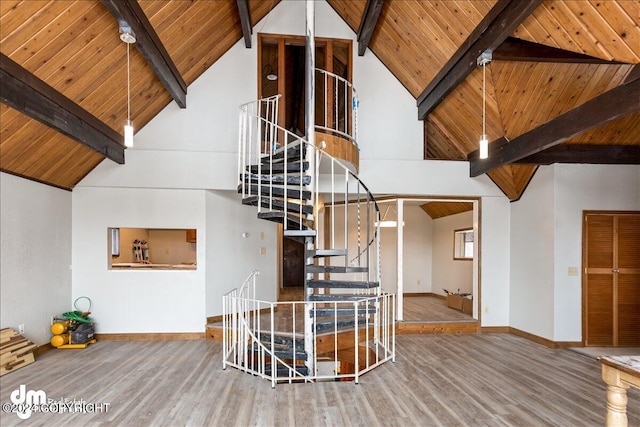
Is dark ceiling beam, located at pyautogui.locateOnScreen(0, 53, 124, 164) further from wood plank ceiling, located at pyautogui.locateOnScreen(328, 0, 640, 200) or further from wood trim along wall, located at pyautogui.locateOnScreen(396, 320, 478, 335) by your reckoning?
wood trim along wall, located at pyautogui.locateOnScreen(396, 320, 478, 335)

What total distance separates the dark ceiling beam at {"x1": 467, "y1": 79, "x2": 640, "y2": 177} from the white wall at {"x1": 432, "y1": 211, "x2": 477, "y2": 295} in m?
2.97

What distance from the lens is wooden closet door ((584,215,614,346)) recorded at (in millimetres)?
5703

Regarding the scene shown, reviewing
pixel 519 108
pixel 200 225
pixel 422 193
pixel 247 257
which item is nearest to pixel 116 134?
pixel 200 225

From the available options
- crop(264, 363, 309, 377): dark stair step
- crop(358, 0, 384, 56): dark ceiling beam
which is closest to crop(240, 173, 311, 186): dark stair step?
crop(264, 363, 309, 377): dark stair step

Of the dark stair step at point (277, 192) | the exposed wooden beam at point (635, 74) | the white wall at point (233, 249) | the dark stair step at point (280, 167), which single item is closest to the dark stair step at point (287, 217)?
the dark stair step at point (277, 192)

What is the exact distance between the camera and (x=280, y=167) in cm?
507

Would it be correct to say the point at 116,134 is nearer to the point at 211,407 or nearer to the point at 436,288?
the point at 211,407

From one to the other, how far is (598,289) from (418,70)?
446 cm

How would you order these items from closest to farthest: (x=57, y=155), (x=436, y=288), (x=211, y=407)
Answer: (x=211, y=407)
(x=57, y=155)
(x=436, y=288)

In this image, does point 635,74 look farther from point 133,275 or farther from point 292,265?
point 292,265

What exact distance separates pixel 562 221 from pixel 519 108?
200cm

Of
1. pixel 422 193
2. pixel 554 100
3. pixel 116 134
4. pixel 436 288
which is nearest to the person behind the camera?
pixel 554 100

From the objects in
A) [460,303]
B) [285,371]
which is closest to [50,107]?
[285,371]

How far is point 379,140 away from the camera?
22.0ft
